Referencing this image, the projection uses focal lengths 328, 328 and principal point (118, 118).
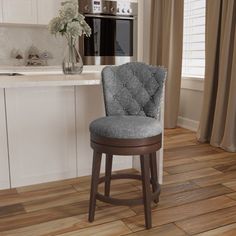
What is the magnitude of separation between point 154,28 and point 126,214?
3.05 metres

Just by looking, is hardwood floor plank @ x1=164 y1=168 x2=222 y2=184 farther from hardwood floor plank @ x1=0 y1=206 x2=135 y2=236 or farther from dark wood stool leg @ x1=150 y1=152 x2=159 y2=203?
hardwood floor plank @ x1=0 y1=206 x2=135 y2=236

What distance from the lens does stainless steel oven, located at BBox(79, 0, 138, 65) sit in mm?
4125

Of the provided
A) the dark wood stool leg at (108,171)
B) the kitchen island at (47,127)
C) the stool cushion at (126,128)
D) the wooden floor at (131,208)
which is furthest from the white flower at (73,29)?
the wooden floor at (131,208)

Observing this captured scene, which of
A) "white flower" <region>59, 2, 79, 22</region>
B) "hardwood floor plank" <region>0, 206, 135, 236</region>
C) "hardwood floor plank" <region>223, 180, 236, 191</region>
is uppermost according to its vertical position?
"white flower" <region>59, 2, 79, 22</region>

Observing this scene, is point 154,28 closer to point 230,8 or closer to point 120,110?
point 230,8

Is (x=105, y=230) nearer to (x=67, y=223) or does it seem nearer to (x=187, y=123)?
(x=67, y=223)

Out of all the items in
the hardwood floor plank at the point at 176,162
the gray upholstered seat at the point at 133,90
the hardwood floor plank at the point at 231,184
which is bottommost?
the hardwood floor plank at the point at 176,162

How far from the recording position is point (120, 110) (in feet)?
6.89

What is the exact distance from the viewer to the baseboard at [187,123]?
430 cm

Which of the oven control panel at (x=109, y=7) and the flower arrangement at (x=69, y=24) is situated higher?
the oven control panel at (x=109, y=7)

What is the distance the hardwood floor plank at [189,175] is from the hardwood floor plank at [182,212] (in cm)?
40

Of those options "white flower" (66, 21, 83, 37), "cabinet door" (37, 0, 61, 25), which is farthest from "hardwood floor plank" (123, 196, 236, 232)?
"cabinet door" (37, 0, 61, 25)

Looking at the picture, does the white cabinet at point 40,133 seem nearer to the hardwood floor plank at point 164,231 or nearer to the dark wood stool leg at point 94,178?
the dark wood stool leg at point 94,178

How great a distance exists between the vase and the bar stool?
0.52 m
